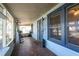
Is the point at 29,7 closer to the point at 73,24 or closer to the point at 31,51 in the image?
the point at 31,51

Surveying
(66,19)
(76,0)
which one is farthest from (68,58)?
(66,19)

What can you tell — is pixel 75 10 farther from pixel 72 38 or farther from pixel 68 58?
pixel 68 58

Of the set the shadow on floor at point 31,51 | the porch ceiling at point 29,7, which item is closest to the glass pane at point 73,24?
the porch ceiling at point 29,7

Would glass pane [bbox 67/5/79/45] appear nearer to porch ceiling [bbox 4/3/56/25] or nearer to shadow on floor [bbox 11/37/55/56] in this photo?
porch ceiling [bbox 4/3/56/25]

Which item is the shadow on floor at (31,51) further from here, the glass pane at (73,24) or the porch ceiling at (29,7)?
the porch ceiling at (29,7)

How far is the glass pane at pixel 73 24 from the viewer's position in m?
3.61

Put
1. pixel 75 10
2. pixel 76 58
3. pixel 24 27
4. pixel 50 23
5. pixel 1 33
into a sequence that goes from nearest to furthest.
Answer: pixel 76 58 < pixel 75 10 < pixel 1 33 < pixel 50 23 < pixel 24 27

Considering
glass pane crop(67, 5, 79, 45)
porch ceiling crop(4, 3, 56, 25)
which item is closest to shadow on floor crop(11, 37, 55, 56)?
glass pane crop(67, 5, 79, 45)

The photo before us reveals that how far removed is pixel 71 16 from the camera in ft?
12.9

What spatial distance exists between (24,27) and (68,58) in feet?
62.7

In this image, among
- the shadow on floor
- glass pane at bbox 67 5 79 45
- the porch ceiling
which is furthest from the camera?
the shadow on floor

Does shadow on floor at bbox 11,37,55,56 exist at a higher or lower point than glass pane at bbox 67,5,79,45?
lower

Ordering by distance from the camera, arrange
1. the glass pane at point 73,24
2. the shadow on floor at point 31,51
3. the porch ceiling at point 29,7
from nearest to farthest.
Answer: the glass pane at point 73,24 → the porch ceiling at point 29,7 → the shadow on floor at point 31,51

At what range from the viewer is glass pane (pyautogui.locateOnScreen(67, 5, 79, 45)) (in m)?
3.61
